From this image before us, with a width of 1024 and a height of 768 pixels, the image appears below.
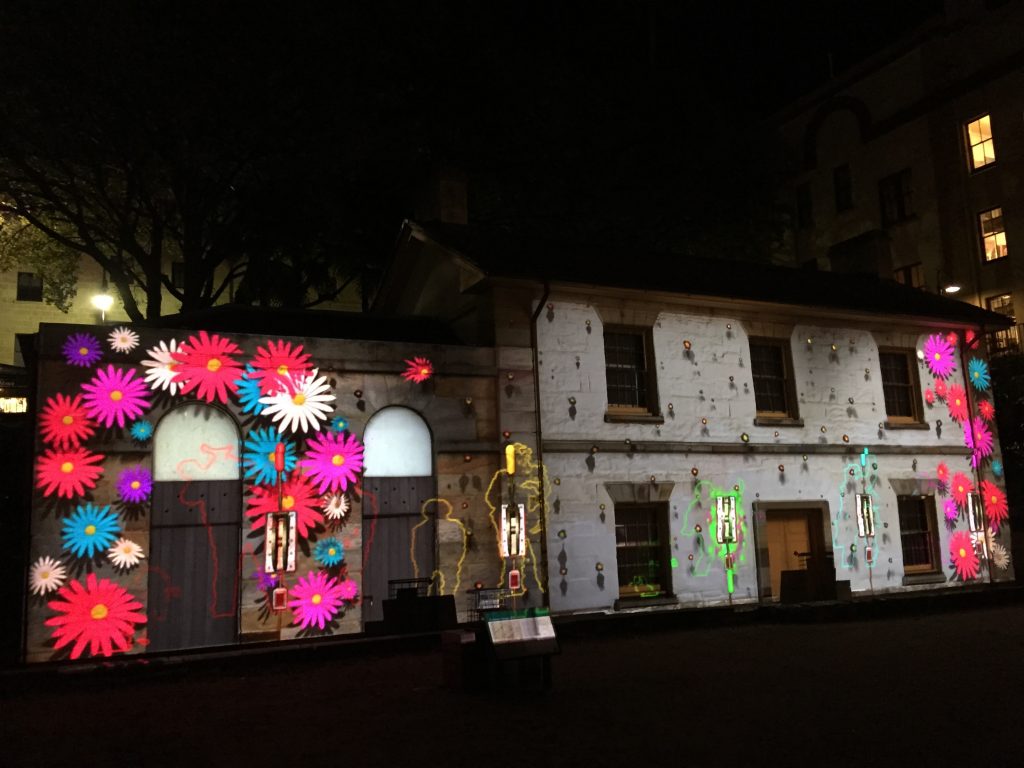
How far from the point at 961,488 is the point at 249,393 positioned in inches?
680

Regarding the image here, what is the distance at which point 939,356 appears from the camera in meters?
22.5

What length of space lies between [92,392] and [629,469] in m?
9.92

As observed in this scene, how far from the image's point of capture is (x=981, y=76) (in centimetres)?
3080

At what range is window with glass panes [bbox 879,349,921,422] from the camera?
861 inches

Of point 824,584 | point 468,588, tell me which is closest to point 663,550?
point 824,584

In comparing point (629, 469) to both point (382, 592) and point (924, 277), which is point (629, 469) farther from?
point (924, 277)

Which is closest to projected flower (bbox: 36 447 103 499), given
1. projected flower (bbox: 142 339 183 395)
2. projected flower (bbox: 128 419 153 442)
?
projected flower (bbox: 128 419 153 442)

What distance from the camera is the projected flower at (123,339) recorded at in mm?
14102

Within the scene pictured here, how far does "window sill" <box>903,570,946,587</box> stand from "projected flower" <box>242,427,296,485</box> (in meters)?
14.3

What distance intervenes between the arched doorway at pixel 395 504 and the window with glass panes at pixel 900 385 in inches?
483

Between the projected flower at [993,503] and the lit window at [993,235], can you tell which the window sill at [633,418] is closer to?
the projected flower at [993,503]

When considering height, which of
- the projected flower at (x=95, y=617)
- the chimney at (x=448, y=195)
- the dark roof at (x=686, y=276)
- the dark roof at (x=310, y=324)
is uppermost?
the chimney at (x=448, y=195)

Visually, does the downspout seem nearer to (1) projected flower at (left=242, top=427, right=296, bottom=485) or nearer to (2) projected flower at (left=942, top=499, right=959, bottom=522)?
(1) projected flower at (left=242, top=427, right=296, bottom=485)

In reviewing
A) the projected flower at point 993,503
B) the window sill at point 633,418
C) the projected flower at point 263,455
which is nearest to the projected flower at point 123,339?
the projected flower at point 263,455
